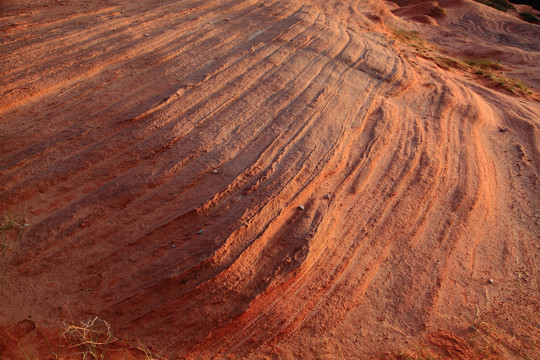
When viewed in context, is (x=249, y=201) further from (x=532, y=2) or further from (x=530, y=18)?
(x=532, y=2)

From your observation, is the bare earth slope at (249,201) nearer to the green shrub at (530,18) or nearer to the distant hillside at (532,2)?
the green shrub at (530,18)

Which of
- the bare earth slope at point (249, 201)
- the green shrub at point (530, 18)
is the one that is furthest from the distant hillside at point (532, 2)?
the bare earth slope at point (249, 201)

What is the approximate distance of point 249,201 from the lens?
2.90 metres

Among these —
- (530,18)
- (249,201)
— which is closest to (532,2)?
(530,18)

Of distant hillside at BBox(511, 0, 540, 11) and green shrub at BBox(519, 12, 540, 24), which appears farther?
distant hillside at BBox(511, 0, 540, 11)

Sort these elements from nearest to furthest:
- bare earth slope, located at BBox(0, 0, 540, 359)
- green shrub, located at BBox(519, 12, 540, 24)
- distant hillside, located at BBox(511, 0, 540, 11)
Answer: bare earth slope, located at BBox(0, 0, 540, 359)
green shrub, located at BBox(519, 12, 540, 24)
distant hillside, located at BBox(511, 0, 540, 11)

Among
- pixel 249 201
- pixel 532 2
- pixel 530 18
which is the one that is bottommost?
pixel 249 201

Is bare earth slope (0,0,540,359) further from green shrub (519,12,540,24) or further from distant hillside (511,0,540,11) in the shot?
distant hillside (511,0,540,11)

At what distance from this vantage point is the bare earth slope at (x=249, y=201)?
94.7 inches

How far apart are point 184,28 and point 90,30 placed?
1273 millimetres

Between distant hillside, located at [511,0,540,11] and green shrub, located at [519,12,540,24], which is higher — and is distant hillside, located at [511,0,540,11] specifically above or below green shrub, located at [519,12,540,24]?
above

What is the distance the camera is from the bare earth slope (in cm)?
241

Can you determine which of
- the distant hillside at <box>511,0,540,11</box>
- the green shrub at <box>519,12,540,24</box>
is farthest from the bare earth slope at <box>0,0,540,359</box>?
the distant hillside at <box>511,0,540,11</box>

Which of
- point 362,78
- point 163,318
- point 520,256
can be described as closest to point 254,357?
point 163,318
